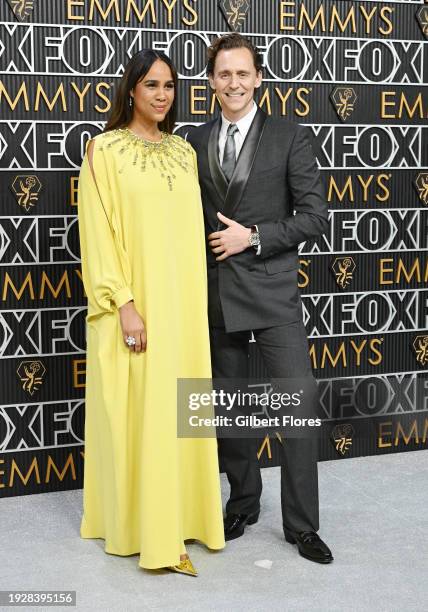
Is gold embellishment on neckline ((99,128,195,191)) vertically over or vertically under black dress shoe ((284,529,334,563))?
over

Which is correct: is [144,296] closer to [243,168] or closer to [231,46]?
[243,168]

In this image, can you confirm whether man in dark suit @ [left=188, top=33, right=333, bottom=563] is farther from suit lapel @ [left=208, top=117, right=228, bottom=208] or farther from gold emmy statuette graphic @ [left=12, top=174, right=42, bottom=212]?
gold emmy statuette graphic @ [left=12, top=174, right=42, bottom=212]

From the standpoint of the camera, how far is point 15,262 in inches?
141

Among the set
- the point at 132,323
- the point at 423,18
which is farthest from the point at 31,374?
the point at 423,18

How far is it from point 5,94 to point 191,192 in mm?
974

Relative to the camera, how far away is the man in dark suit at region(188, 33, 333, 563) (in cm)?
303

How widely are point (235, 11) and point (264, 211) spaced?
114 cm

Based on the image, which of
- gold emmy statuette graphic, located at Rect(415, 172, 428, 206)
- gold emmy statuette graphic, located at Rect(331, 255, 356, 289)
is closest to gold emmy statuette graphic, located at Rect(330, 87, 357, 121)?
gold emmy statuette graphic, located at Rect(415, 172, 428, 206)

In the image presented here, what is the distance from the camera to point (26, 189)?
3.55 meters

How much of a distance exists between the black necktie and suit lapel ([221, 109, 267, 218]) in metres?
0.03

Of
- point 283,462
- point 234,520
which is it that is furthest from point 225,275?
point 234,520

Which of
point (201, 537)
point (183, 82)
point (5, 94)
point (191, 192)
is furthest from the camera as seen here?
point (183, 82)

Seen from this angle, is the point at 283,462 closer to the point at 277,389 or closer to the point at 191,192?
the point at 277,389

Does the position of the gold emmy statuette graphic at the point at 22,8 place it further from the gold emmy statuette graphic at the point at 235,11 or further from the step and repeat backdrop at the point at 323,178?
the gold emmy statuette graphic at the point at 235,11
